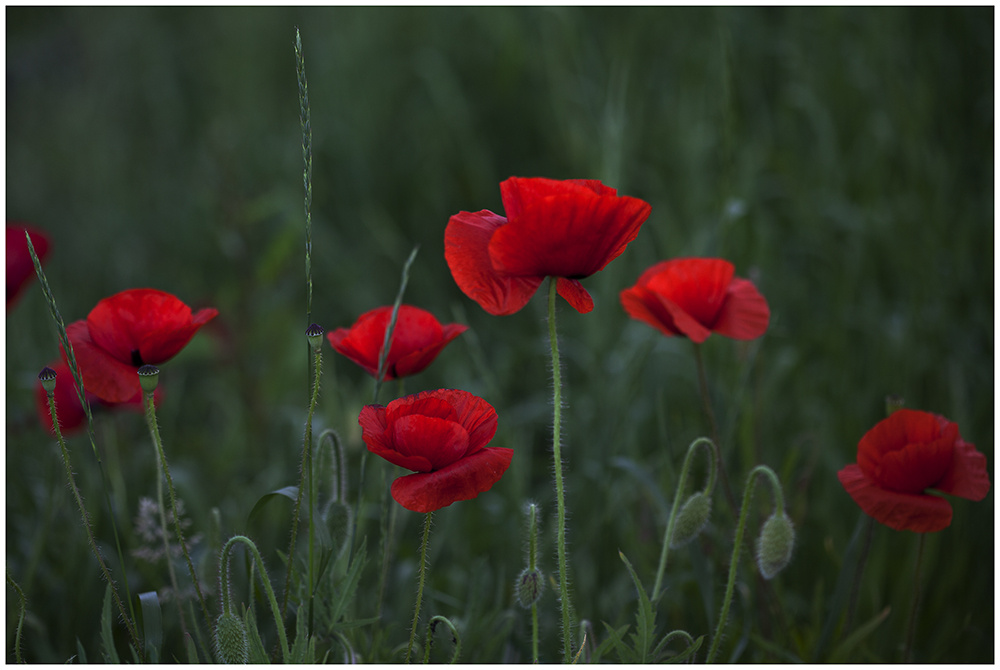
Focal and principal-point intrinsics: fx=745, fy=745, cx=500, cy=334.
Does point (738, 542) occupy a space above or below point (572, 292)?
below

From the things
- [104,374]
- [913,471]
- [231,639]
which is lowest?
[231,639]

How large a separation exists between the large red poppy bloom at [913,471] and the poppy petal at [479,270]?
1.16 feet

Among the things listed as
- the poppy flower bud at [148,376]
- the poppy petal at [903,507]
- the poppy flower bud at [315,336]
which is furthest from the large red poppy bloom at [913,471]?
the poppy flower bud at [148,376]

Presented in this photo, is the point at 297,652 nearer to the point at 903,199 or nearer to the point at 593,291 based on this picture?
the point at 593,291

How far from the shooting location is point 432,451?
1.96ft

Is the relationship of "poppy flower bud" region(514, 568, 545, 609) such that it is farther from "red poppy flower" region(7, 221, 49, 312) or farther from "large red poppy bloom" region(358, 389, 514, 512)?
"red poppy flower" region(7, 221, 49, 312)

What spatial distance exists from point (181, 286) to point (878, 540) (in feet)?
5.88

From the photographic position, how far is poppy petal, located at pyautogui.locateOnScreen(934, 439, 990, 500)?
691 millimetres

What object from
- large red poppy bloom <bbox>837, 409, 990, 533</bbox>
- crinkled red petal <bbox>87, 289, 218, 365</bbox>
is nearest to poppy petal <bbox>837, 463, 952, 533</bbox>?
large red poppy bloom <bbox>837, 409, 990, 533</bbox>

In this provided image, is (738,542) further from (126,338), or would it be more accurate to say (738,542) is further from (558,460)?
(126,338)

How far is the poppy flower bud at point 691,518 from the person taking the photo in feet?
2.49

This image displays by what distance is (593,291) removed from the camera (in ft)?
6.22

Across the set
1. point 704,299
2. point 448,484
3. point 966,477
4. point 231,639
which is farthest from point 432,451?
point 966,477

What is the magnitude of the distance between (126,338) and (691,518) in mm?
576
